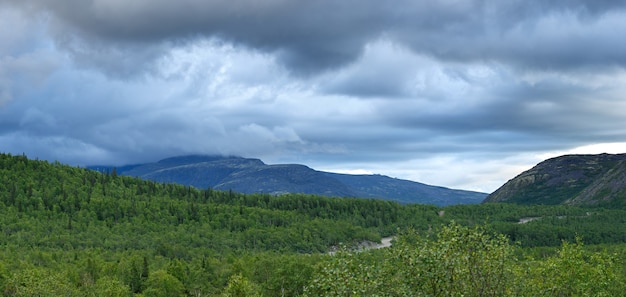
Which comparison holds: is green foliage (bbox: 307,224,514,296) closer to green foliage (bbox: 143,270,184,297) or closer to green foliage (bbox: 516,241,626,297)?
green foliage (bbox: 516,241,626,297)

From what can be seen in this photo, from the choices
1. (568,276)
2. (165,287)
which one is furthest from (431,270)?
(165,287)

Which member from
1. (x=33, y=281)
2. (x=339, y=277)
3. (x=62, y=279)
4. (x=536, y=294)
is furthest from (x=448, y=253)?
(x=62, y=279)

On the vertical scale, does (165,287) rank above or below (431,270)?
below

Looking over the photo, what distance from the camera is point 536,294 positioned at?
160 feet

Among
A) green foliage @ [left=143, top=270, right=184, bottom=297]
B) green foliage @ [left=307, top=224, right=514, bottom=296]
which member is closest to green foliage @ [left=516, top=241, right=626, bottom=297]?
green foliage @ [left=307, top=224, right=514, bottom=296]

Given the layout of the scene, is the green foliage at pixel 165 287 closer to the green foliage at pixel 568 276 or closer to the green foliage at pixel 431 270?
the green foliage at pixel 568 276

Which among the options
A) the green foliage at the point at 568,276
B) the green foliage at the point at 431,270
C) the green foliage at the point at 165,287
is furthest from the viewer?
the green foliage at the point at 165,287

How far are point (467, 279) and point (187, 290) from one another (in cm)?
15600

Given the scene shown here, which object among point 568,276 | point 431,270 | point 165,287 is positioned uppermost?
point 431,270

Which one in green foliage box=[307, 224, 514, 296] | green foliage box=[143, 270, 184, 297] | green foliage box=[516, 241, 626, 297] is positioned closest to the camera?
green foliage box=[307, 224, 514, 296]

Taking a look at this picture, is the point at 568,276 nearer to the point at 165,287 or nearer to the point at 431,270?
the point at 431,270

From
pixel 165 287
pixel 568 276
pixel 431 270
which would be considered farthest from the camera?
pixel 165 287

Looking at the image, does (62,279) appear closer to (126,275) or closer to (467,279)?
(126,275)

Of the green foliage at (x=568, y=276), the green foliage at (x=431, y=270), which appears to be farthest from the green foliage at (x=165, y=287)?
the green foliage at (x=431, y=270)
